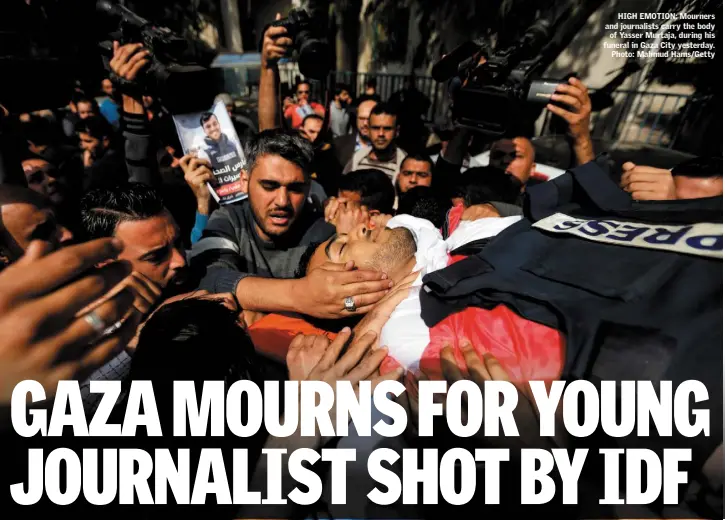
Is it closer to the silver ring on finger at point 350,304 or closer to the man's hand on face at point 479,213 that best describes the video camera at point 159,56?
the silver ring on finger at point 350,304

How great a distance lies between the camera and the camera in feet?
8.60

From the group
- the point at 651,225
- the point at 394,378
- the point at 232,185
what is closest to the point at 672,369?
the point at 651,225

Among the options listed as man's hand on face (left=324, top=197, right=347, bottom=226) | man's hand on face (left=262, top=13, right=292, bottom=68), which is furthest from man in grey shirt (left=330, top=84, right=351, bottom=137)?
man's hand on face (left=324, top=197, right=347, bottom=226)

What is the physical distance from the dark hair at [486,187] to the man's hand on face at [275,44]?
69.6 inches

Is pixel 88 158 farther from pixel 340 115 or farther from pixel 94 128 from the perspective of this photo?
pixel 340 115

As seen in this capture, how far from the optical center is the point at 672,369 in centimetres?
90

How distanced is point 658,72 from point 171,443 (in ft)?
31.5

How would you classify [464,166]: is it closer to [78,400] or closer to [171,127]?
[171,127]

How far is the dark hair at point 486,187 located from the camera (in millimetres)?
2906

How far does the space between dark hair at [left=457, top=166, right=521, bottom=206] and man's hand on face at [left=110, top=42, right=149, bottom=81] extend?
7.74 ft

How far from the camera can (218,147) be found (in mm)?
2814

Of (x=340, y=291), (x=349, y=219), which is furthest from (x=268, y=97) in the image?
(x=340, y=291)

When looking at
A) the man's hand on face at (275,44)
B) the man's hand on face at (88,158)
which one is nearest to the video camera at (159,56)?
the man's hand on face at (275,44)

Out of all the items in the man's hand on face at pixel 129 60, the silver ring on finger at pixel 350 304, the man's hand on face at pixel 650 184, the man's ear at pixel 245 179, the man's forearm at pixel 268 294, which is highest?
the man's hand on face at pixel 129 60
